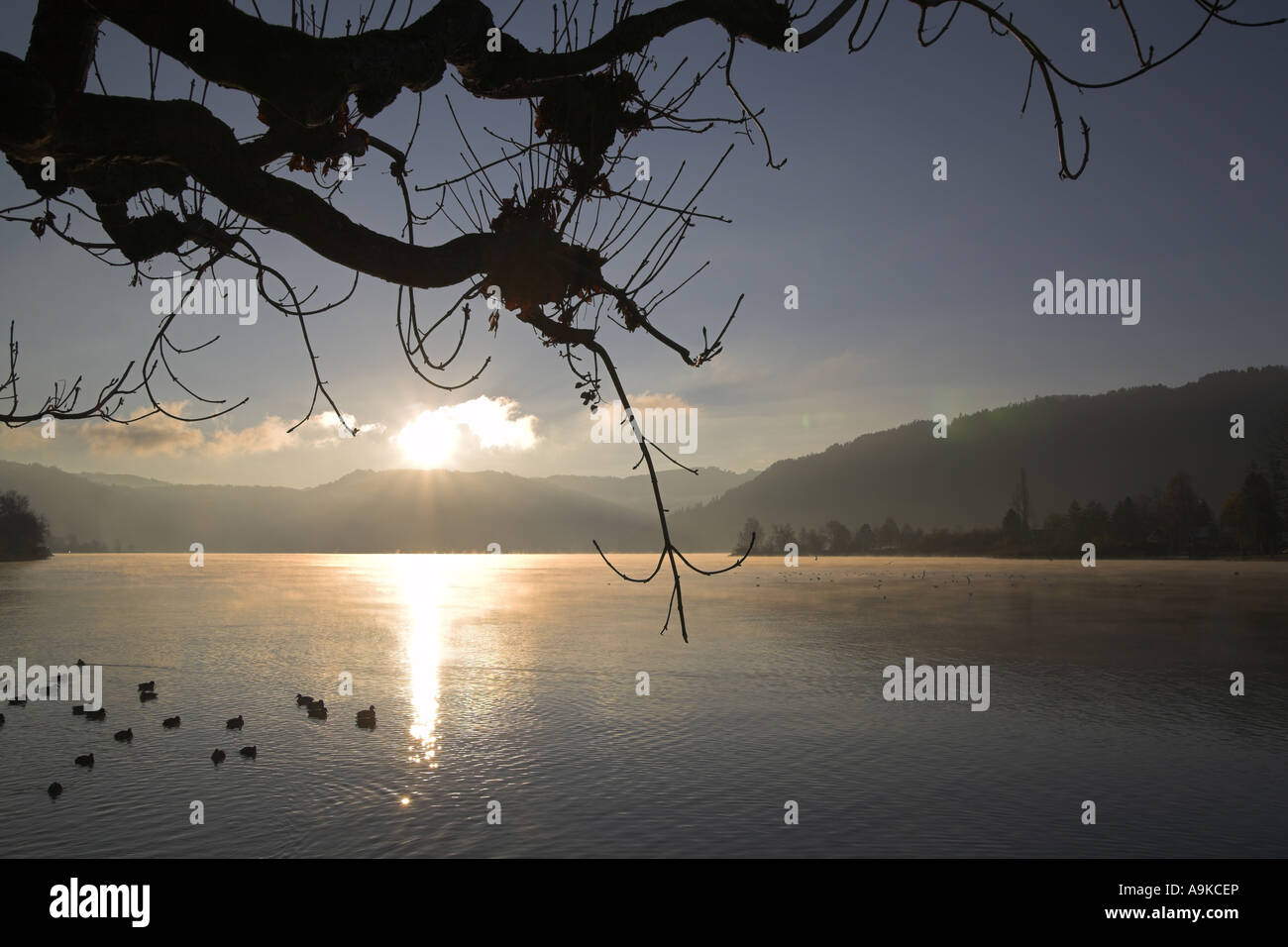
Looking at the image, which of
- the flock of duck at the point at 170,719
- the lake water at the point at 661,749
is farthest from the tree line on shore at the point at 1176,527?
the flock of duck at the point at 170,719

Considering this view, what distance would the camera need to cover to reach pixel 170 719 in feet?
58.6

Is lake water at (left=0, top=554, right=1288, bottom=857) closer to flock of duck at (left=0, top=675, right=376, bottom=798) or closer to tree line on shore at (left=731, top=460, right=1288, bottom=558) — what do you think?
flock of duck at (left=0, top=675, right=376, bottom=798)

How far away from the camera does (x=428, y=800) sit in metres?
13.6

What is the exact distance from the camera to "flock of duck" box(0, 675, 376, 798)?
15.0 metres

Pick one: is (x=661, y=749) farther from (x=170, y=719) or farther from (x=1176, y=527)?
(x=1176, y=527)

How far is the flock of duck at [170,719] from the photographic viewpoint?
15046 millimetres

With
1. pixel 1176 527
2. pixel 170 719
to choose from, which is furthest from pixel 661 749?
pixel 1176 527

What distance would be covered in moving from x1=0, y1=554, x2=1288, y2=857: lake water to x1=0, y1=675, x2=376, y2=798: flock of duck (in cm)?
22

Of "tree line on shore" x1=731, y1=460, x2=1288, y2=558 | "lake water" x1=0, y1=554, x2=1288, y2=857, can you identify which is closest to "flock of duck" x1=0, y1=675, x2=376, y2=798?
"lake water" x1=0, y1=554, x2=1288, y2=857

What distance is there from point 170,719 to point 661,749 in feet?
37.0

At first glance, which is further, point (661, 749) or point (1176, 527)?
point (1176, 527)

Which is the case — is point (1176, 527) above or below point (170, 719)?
below
